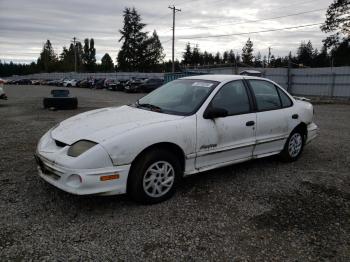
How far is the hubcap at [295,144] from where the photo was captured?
19.1ft

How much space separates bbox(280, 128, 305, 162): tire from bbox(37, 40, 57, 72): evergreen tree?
11459 centimetres

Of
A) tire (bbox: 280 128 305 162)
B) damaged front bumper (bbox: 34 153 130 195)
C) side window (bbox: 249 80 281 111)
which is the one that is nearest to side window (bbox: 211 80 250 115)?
side window (bbox: 249 80 281 111)

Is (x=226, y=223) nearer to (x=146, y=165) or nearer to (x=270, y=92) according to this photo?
(x=146, y=165)

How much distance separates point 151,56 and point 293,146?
7144 cm

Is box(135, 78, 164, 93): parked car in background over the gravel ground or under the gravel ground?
over

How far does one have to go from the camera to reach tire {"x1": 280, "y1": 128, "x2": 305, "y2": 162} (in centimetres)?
576

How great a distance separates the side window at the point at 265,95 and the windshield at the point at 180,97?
0.77 meters

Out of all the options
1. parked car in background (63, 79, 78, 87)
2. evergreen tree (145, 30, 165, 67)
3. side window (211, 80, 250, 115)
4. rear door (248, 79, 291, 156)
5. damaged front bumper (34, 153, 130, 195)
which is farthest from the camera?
evergreen tree (145, 30, 165, 67)

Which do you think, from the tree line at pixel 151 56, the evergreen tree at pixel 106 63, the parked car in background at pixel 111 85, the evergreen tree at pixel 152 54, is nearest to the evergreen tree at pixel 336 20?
the tree line at pixel 151 56

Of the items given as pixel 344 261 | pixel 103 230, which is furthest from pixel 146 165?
pixel 344 261

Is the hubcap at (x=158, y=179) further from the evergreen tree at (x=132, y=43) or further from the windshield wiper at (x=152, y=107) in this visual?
the evergreen tree at (x=132, y=43)

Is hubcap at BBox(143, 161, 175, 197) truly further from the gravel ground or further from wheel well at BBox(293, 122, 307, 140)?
wheel well at BBox(293, 122, 307, 140)

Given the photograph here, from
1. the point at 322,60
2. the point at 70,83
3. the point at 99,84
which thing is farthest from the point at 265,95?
the point at 322,60

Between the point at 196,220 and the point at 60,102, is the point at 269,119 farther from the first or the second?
the point at 60,102
